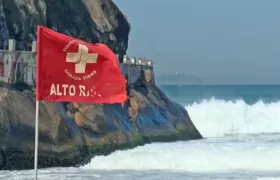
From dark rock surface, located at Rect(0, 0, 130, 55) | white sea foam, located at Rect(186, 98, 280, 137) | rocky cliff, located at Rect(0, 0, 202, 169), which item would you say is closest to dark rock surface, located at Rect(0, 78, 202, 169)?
rocky cliff, located at Rect(0, 0, 202, 169)

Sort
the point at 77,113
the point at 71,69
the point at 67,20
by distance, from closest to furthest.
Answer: the point at 71,69, the point at 77,113, the point at 67,20

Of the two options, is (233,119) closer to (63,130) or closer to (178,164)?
(178,164)

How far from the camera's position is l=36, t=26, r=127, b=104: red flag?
966 cm

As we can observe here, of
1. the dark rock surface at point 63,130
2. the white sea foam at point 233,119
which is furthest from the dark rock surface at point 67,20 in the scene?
the white sea foam at point 233,119

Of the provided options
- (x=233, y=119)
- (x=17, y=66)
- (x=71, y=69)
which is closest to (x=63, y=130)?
(x=17, y=66)

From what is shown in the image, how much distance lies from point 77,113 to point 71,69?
12.0m

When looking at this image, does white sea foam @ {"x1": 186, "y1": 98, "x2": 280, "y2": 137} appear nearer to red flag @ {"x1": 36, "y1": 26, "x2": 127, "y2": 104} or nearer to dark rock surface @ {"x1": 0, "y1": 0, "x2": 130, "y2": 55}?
dark rock surface @ {"x1": 0, "y1": 0, "x2": 130, "y2": 55}

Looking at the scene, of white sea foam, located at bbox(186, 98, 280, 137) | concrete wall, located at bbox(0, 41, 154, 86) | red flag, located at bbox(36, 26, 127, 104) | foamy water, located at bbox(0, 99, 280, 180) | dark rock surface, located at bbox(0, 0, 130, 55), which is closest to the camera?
red flag, located at bbox(36, 26, 127, 104)

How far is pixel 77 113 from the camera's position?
2166 centimetres

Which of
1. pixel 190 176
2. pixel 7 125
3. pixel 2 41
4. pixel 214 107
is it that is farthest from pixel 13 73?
pixel 214 107

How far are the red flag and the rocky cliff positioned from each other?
363 inches

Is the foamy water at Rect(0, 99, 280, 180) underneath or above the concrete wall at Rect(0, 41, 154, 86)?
underneath

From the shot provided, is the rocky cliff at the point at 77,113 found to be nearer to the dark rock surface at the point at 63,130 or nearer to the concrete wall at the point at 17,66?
the dark rock surface at the point at 63,130

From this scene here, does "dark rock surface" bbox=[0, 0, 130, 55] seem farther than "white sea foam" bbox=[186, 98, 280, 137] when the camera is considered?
No
